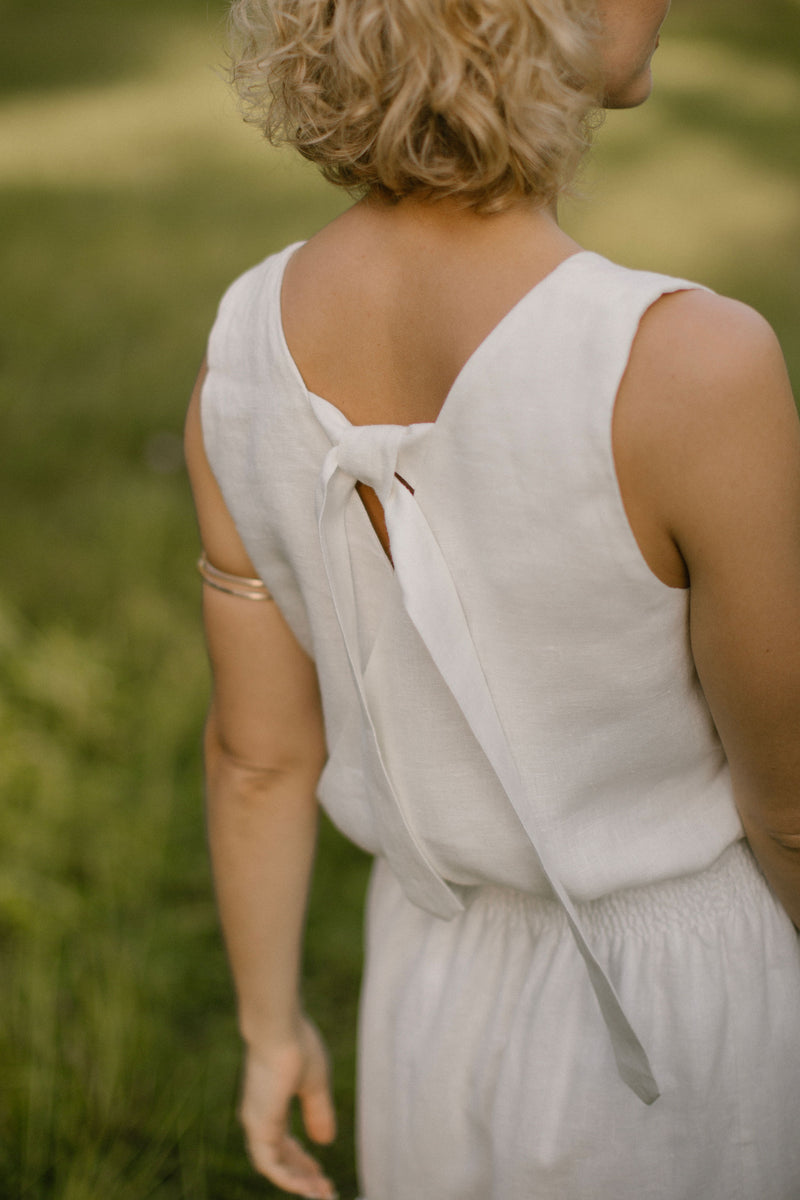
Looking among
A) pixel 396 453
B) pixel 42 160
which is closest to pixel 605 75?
pixel 396 453

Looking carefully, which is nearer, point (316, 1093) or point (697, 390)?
point (697, 390)

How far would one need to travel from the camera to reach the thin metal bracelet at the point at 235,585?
132cm

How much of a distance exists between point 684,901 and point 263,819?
19.9 inches

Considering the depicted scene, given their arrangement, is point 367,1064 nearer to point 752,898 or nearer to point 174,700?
point 752,898

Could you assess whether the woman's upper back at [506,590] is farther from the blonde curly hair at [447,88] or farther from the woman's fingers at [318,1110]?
the woman's fingers at [318,1110]

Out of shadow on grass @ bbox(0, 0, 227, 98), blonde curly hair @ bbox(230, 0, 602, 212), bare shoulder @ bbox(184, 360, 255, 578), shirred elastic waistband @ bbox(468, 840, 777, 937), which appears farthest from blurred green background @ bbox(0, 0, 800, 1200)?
shirred elastic waistband @ bbox(468, 840, 777, 937)

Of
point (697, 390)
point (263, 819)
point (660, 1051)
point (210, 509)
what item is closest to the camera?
point (697, 390)

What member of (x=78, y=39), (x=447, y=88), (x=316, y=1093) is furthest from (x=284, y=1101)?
(x=78, y=39)

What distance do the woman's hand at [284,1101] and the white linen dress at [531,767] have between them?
18cm

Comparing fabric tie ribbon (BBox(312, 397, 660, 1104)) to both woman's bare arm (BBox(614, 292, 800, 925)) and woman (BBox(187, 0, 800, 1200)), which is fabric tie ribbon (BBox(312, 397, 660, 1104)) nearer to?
woman (BBox(187, 0, 800, 1200))

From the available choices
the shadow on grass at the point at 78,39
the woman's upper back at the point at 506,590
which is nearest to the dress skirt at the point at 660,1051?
the woman's upper back at the point at 506,590

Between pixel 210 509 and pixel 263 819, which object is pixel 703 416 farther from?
pixel 263 819

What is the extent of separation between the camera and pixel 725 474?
0.88m

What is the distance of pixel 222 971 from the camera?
2982 mm
